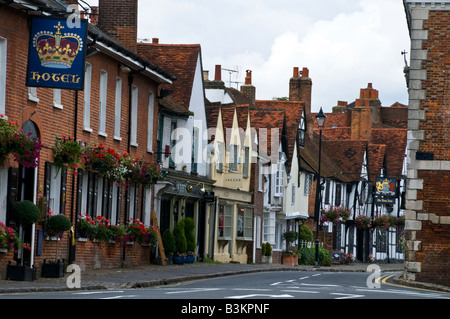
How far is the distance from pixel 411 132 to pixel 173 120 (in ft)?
41.9

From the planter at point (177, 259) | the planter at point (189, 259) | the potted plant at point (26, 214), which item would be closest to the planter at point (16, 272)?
the potted plant at point (26, 214)

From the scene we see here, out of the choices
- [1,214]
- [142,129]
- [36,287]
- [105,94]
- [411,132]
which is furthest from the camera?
[142,129]

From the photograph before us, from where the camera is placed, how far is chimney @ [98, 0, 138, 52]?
118ft

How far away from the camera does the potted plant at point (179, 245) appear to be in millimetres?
38562

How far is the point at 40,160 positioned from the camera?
85.7 ft

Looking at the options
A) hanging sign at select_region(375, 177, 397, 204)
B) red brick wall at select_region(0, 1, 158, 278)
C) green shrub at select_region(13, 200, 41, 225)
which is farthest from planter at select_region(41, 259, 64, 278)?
hanging sign at select_region(375, 177, 397, 204)

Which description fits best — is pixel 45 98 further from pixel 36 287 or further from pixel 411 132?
pixel 411 132

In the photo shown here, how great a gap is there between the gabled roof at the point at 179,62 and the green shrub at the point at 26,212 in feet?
52.7

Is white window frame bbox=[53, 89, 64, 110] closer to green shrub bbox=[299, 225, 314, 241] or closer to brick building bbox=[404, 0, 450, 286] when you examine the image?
brick building bbox=[404, 0, 450, 286]

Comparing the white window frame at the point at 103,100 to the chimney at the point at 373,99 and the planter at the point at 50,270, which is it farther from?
the chimney at the point at 373,99

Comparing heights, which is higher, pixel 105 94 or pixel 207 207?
pixel 105 94

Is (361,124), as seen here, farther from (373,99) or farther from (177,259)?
(177,259)
